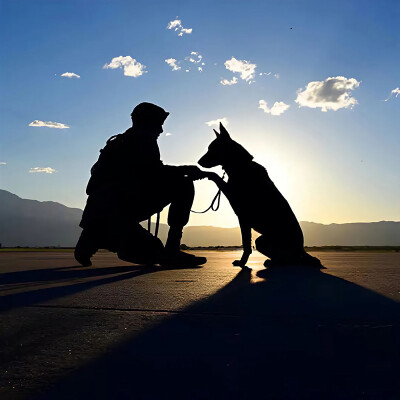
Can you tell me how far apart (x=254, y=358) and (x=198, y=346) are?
10.6 inches

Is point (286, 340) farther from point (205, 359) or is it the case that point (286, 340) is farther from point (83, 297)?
point (83, 297)

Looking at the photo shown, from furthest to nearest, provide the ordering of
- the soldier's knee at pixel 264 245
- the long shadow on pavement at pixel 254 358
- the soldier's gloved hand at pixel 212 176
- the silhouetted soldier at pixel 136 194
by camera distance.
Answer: the soldier's gloved hand at pixel 212 176
the soldier's knee at pixel 264 245
the silhouetted soldier at pixel 136 194
the long shadow on pavement at pixel 254 358

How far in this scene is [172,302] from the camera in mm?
2998

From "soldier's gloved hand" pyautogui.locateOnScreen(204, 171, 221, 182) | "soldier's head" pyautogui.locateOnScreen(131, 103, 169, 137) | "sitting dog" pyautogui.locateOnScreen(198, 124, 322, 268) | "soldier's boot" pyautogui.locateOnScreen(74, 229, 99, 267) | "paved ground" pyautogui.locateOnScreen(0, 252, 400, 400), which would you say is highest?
"soldier's head" pyautogui.locateOnScreen(131, 103, 169, 137)

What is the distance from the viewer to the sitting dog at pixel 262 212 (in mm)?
6637

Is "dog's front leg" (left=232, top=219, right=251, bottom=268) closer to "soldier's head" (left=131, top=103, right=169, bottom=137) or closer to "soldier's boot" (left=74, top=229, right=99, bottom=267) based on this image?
"soldier's head" (left=131, top=103, right=169, bottom=137)

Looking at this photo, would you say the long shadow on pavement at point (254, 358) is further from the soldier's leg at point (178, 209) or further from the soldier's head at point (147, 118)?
the soldier's head at point (147, 118)

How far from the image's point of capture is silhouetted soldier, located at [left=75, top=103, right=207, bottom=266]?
6477mm

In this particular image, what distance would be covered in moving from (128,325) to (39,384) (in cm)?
89

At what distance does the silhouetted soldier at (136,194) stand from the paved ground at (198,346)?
3.09 m

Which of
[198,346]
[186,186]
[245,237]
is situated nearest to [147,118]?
[186,186]

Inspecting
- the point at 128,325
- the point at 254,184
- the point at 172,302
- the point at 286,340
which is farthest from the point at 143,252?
the point at 286,340

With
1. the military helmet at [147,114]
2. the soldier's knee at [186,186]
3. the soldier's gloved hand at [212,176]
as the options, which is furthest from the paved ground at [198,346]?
the military helmet at [147,114]

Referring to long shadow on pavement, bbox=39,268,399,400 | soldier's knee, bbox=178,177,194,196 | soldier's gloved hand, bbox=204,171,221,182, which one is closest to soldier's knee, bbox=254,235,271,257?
soldier's gloved hand, bbox=204,171,221,182
